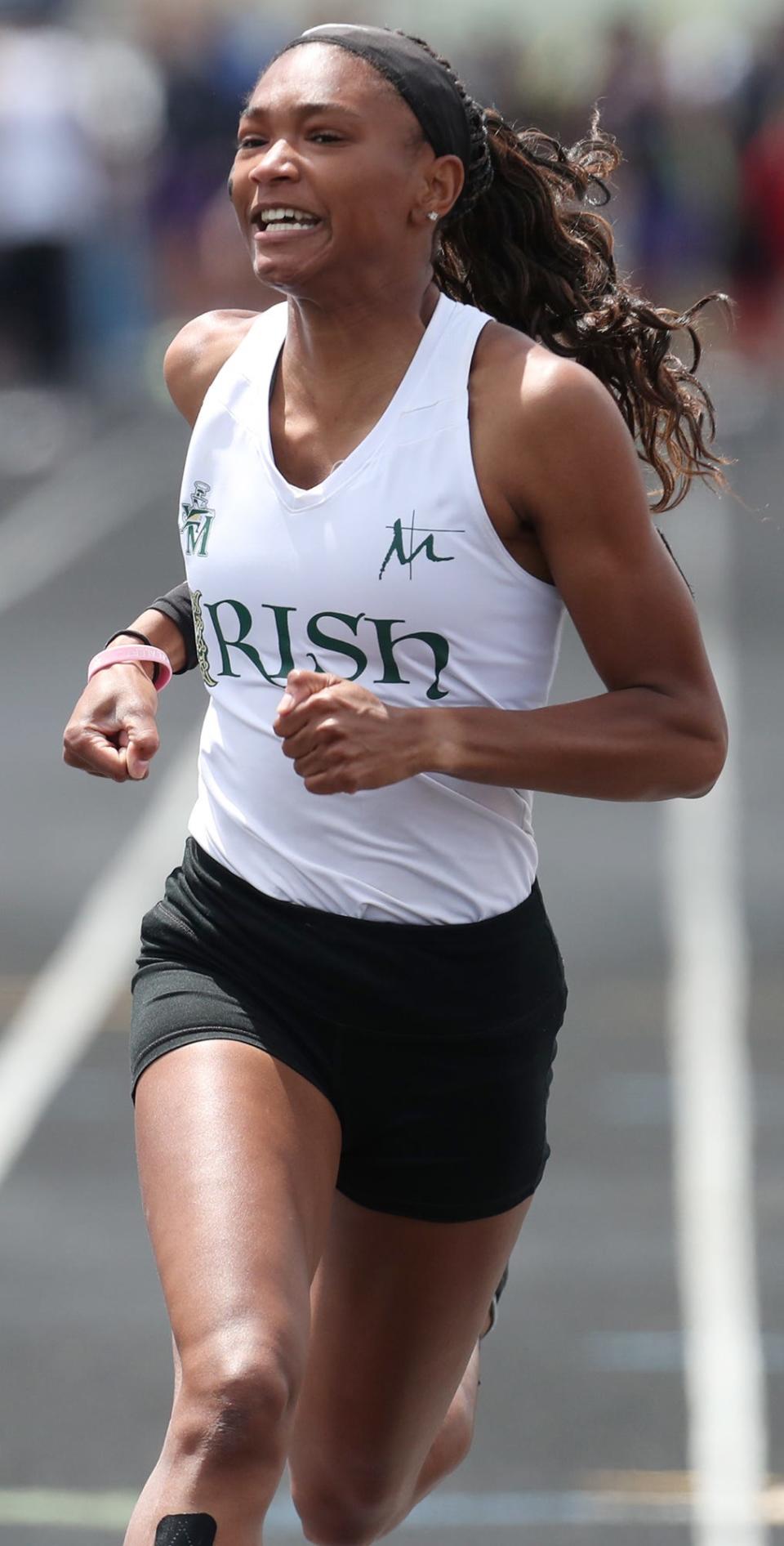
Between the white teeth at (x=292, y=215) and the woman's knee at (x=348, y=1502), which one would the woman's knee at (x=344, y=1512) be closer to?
the woman's knee at (x=348, y=1502)

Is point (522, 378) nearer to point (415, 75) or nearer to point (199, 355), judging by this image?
point (415, 75)

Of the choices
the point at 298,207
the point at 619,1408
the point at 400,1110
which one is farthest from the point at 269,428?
the point at 619,1408

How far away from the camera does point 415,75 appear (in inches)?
133

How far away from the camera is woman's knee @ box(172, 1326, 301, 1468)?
2.92m

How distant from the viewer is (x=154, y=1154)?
325cm

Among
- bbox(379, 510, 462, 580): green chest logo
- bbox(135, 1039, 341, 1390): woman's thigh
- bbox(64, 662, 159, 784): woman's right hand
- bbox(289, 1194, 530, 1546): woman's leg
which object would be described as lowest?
bbox(289, 1194, 530, 1546): woman's leg

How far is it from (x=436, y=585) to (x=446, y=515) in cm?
9

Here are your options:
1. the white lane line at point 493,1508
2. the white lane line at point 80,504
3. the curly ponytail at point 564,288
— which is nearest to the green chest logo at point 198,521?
the curly ponytail at point 564,288

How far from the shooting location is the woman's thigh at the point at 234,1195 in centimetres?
301

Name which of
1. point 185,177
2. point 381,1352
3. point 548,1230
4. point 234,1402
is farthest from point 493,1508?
point 185,177

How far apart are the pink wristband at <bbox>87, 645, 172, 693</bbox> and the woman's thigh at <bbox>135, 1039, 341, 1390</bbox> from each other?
0.59m

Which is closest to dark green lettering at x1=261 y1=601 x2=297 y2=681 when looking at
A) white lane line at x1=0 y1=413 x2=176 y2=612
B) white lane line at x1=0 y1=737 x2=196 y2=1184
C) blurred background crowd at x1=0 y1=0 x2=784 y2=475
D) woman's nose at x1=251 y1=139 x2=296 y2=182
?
woman's nose at x1=251 y1=139 x2=296 y2=182

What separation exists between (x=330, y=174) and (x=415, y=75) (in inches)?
7.8

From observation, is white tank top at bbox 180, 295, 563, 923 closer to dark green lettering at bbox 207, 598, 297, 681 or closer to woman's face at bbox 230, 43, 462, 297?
dark green lettering at bbox 207, 598, 297, 681
